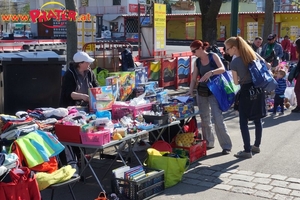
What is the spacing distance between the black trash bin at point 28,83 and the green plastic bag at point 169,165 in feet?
7.54

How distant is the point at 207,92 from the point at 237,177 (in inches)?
56.9

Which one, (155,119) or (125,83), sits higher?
(125,83)

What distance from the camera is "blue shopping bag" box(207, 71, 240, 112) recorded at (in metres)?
6.61

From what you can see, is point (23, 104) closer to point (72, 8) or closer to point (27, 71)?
point (27, 71)

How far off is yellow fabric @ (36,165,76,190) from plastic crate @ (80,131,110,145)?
0.51 metres

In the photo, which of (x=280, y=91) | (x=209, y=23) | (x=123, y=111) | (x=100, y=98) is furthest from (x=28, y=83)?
(x=209, y=23)

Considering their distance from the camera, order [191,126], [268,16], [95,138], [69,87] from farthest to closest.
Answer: [268,16], [191,126], [69,87], [95,138]

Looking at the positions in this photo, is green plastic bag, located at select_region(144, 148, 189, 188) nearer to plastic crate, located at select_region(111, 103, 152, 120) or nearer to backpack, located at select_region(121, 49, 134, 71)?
plastic crate, located at select_region(111, 103, 152, 120)

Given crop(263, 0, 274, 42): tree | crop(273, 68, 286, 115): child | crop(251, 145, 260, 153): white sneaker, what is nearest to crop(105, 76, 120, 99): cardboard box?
crop(251, 145, 260, 153): white sneaker

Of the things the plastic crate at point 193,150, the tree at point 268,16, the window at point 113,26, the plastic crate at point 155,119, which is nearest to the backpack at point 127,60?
the plastic crate at point 193,150

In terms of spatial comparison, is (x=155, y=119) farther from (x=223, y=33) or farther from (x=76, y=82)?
(x=223, y=33)

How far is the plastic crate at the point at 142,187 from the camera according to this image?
4875 mm

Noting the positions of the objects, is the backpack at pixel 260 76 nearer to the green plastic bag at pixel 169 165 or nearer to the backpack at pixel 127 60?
A: the green plastic bag at pixel 169 165

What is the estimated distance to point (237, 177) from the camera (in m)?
5.82
